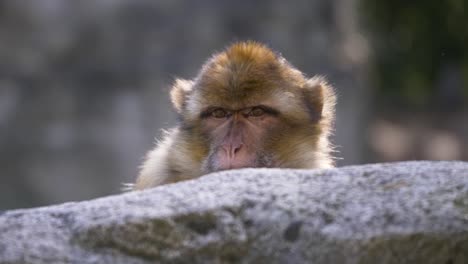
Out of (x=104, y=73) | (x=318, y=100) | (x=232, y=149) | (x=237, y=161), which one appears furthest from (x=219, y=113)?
(x=104, y=73)

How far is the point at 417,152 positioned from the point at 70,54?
6817mm

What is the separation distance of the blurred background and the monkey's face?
647 cm

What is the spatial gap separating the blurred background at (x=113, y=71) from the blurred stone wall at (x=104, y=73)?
0.04ft

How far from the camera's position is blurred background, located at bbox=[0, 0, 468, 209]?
1227 centimetres

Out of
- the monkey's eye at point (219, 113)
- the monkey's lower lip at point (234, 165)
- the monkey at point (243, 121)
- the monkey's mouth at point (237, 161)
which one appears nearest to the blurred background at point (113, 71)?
the monkey at point (243, 121)

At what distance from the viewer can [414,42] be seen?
14.8 m

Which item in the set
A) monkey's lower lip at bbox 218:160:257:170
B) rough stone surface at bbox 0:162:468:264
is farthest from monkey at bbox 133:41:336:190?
rough stone surface at bbox 0:162:468:264

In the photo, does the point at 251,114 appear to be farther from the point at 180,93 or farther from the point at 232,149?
the point at 180,93

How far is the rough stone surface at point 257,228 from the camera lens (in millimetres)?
3461

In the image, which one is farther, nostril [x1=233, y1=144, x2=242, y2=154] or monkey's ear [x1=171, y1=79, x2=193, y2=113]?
monkey's ear [x1=171, y1=79, x2=193, y2=113]

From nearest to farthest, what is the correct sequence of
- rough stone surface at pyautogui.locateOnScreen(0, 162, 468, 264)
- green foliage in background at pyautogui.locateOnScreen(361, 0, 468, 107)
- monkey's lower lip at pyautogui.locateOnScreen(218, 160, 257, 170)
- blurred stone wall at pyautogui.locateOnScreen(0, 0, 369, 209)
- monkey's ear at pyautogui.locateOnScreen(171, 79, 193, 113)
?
1. rough stone surface at pyautogui.locateOnScreen(0, 162, 468, 264)
2. monkey's lower lip at pyautogui.locateOnScreen(218, 160, 257, 170)
3. monkey's ear at pyautogui.locateOnScreen(171, 79, 193, 113)
4. blurred stone wall at pyautogui.locateOnScreen(0, 0, 369, 209)
5. green foliage in background at pyautogui.locateOnScreen(361, 0, 468, 107)

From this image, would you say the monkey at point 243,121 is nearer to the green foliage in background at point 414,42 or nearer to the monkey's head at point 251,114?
the monkey's head at point 251,114

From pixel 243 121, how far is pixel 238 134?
110 millimetres

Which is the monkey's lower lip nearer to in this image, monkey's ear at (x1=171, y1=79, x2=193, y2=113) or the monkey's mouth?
the monkey's mouth
